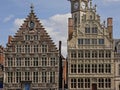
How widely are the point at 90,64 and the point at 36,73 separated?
8.07 meters

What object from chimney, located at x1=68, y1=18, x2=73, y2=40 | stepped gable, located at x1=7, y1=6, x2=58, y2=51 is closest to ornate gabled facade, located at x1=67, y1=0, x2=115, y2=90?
chimney, located at x1=68, y1=18, x2=73, y2=40

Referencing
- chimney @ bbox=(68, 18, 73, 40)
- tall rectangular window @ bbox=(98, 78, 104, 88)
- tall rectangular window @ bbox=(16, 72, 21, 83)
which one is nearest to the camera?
tall rectangular window @ bbox=(98, 78, 104, 88)

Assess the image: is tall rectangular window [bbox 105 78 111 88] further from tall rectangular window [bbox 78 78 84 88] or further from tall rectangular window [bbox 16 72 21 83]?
tall rectangular window [bbox 16 72 21 83]

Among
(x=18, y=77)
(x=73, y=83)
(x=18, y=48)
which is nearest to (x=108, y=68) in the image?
(x=73, y=83)

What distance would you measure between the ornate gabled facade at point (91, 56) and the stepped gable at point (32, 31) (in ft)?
11.3

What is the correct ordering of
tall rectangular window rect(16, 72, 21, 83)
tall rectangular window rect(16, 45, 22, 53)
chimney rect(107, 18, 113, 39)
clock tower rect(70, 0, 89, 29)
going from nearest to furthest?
1. tall rectangular window rect(16, 72, 21, 83)
2. tall rectangular window rect(16, 45, 22, 53)
3. chimney rect(107, 18, 113, 39)
4. clock tower rect(70, 0, 89, 29)

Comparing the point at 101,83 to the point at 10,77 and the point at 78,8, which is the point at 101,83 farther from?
the point at 78,8

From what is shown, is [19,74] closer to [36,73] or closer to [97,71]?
[36,73]

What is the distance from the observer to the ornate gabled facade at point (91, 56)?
61.5m

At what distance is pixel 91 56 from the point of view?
6188cm

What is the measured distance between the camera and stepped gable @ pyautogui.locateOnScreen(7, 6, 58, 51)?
6238 cm

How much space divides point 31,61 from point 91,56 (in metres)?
8.90

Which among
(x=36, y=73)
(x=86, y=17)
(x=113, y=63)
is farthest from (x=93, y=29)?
(x=36, y=73)

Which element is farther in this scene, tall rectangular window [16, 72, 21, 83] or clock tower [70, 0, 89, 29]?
clock tower [70, 0, 89, 29]
